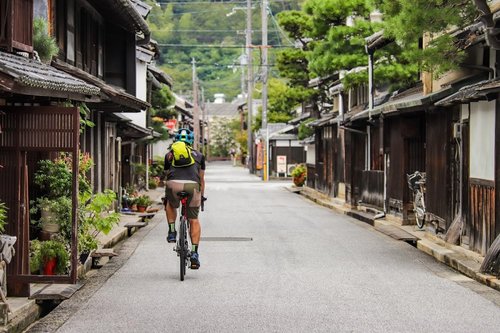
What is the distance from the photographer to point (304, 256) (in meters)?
15.7

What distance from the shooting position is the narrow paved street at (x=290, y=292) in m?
9.20

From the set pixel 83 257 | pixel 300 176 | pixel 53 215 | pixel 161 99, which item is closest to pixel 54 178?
pixel 53 215

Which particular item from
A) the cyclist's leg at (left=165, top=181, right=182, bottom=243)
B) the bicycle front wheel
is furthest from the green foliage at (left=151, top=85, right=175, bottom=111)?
the cyclist's leg at (left=165, top=181, right=182, bottom=243)

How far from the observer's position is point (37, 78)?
888cm

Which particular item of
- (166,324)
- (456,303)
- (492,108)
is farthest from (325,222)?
(166,324)

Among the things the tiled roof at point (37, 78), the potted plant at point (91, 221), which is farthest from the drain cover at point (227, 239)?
the tiled roof at point (37, 78)

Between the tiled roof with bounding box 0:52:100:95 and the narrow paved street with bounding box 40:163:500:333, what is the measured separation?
245 cm

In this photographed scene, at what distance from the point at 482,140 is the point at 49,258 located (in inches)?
→ 306

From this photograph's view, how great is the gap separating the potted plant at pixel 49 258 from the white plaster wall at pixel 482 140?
23.0ft

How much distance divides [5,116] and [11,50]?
1.30m

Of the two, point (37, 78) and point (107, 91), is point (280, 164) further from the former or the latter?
point (37, 78)

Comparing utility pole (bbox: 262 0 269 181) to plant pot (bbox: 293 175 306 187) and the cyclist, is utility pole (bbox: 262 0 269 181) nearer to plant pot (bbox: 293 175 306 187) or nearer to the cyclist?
plant pot (bbox: 293 175 306 187)

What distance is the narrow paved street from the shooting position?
920cm

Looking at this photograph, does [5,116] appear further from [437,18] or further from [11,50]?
[437,18]
